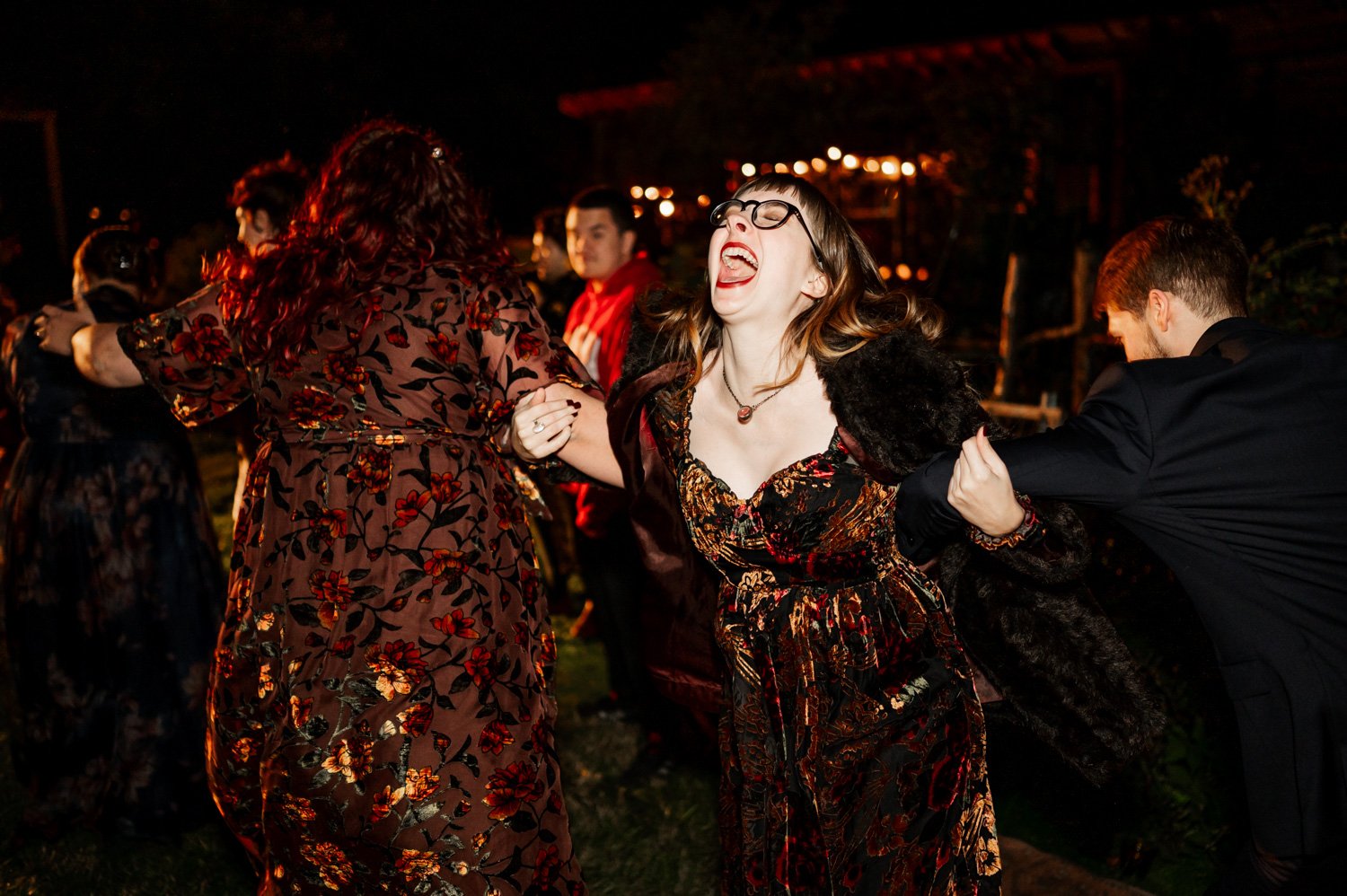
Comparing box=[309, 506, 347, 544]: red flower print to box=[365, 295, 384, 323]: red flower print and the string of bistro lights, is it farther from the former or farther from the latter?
the string of bistro lights

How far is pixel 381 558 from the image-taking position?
2.21 meters

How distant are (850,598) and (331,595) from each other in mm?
1076

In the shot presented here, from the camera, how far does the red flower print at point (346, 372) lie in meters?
2.22

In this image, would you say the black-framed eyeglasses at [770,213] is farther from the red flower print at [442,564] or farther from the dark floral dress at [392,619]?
the red flower print at [442,564]

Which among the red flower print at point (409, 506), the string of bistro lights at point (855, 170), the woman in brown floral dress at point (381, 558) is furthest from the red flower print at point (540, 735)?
the string of bistro lights at point (855, 170)

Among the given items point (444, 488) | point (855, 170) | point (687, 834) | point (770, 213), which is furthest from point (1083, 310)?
point (855, 170)

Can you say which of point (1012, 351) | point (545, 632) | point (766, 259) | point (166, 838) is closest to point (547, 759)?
point (545, 632)

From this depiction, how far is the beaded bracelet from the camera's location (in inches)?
76.2

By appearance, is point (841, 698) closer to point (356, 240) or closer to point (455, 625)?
point (455, 625)

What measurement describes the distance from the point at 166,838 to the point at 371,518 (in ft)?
6.52

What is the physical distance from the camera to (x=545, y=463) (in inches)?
95.7

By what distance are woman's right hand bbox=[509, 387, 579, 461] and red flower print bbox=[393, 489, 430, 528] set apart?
25 cm

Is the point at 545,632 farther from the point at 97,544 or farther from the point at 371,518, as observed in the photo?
the point at 97,544

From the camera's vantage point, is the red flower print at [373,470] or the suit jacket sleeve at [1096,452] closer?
the suit jacket sleeve at [1096,452]
